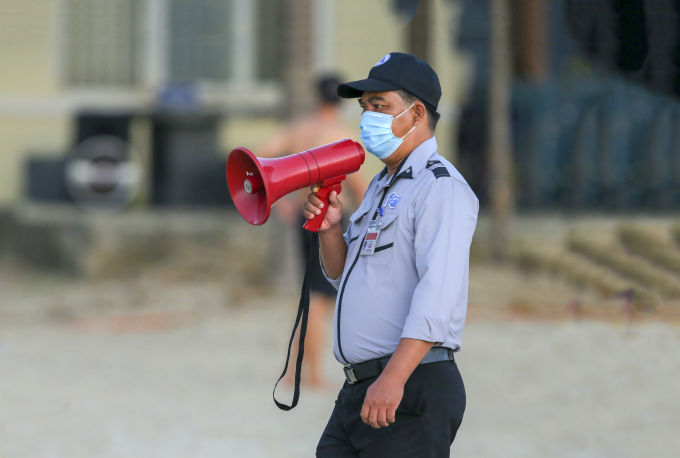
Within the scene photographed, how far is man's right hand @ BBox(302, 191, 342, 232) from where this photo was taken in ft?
8.88

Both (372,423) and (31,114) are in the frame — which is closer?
(372,423)

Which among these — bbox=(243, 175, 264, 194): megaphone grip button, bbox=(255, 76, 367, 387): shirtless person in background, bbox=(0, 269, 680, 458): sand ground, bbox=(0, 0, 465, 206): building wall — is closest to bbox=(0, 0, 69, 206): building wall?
bbox=(0, 0, 465, 206): building wall

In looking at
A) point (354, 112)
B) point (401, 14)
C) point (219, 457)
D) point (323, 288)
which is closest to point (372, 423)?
point (219, 457)

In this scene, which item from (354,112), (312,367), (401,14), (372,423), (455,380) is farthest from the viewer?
(354,112)

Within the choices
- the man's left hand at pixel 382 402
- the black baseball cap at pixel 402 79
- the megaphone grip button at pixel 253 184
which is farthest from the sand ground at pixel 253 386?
the black baseball cap at pixel 402 79

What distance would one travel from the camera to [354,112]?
466 inches

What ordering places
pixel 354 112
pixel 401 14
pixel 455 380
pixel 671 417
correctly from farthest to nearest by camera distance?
pixel 354 112 < pixel 401 14 < pixel 671 417 < pixel 455 380

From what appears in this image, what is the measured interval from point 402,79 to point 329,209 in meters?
0.48

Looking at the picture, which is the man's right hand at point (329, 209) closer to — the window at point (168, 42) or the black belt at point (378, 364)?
the black belt at point (378, 364)

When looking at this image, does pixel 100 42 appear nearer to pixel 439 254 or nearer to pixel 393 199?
pixel 393 199

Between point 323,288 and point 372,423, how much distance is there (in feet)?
9.99

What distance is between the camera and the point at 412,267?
251cm

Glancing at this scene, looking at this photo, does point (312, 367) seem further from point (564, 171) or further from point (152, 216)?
point (564, 171)

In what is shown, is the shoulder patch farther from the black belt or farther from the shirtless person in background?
the shirtless person in background
